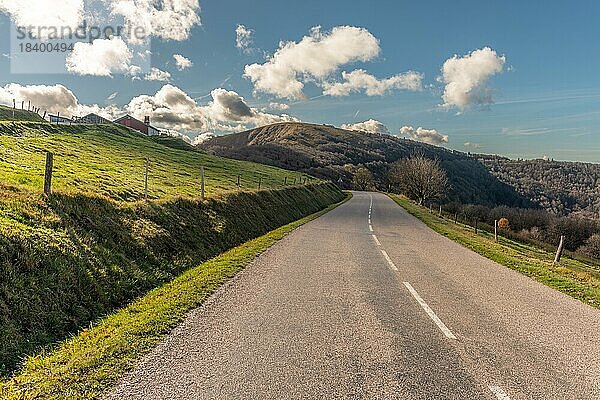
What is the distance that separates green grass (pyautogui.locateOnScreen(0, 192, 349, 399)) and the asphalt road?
0.26 m

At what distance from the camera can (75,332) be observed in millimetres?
6738

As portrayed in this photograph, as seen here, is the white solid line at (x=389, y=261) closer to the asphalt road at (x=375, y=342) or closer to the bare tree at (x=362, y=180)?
the asphalt road at (x=375, y=342)

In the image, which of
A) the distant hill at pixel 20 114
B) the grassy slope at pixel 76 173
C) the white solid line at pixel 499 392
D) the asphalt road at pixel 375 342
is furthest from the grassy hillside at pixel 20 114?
the white solid line at pixel 499 392

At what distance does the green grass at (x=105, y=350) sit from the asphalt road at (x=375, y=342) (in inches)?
10.4

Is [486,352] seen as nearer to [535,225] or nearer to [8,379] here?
[8,379]

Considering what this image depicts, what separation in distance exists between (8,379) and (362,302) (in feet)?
18.7

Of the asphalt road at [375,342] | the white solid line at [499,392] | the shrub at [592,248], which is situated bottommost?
the shrub at [592,248]

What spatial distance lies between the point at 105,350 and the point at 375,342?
12.1 ft

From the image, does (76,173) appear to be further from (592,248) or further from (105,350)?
(592,248)

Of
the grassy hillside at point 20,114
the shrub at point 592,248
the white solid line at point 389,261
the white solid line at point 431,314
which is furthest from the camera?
the grassy hillside at point 20,114

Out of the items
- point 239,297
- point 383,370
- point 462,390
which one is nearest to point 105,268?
A: point 239,297

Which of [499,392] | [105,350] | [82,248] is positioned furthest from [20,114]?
[499,392]

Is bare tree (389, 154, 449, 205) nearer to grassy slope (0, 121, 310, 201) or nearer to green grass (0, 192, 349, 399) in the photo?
grassy slope (0, 121, 310, 201)

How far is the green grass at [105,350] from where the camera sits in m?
4.42
